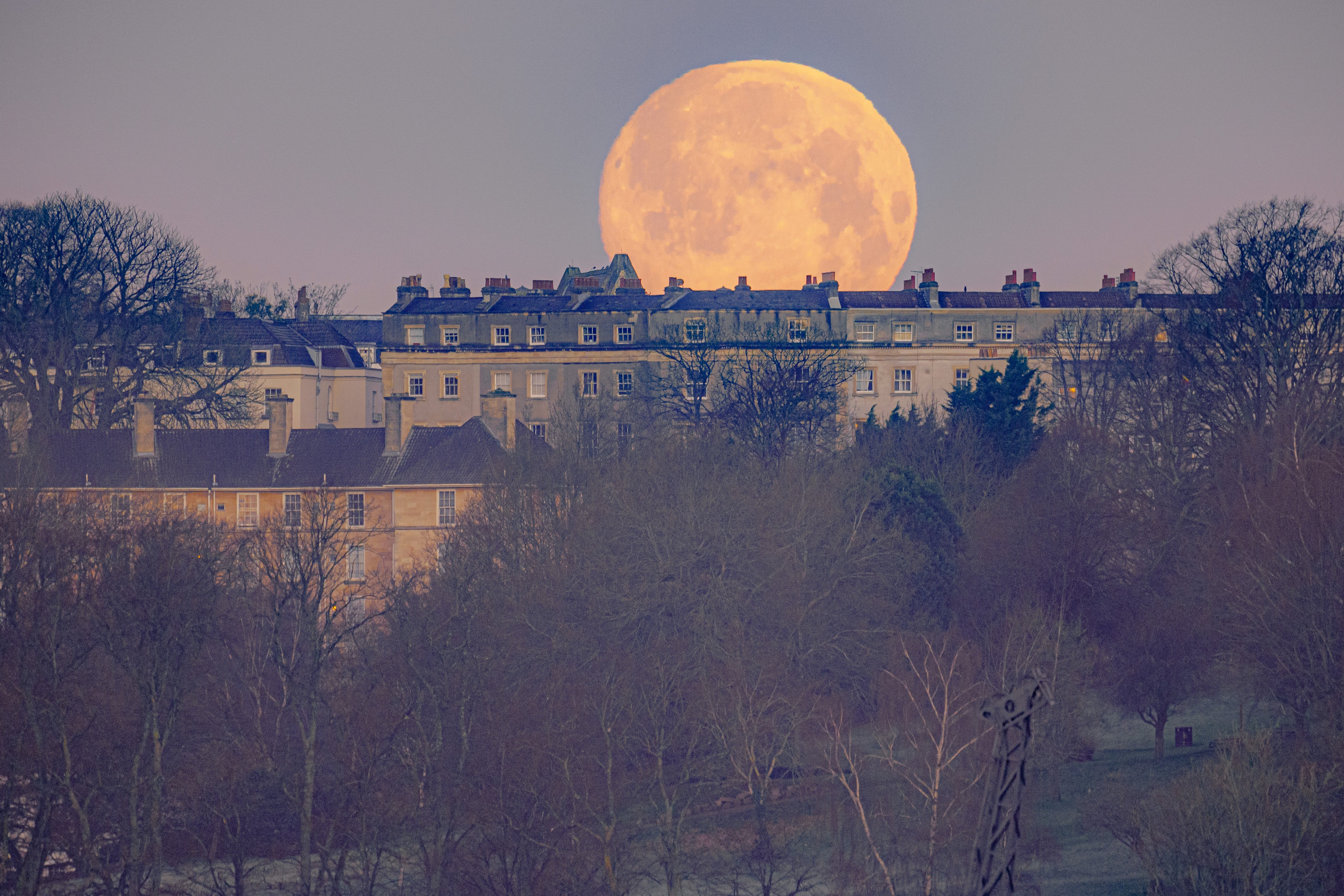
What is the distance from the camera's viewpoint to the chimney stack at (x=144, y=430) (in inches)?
2463

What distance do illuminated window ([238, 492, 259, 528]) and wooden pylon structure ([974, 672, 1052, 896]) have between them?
5004 cm

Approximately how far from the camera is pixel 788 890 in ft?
115

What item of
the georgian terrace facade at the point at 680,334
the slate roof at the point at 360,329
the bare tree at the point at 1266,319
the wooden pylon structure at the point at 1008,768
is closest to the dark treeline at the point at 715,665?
the bare tree at the point at 1266,319

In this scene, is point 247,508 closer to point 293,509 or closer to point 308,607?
point 293,509

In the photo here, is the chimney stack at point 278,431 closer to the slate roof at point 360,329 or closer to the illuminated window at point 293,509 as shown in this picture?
the illuminated window at point 293,509

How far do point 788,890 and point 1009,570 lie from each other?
1690 cm

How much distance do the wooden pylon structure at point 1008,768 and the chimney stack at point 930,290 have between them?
77369 mm

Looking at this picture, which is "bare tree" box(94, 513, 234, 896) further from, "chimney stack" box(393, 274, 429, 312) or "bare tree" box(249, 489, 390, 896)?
"chimney stack" box(393, 274, 429, 312)

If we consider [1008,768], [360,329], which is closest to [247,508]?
[1008,768]

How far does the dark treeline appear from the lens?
34688 mm

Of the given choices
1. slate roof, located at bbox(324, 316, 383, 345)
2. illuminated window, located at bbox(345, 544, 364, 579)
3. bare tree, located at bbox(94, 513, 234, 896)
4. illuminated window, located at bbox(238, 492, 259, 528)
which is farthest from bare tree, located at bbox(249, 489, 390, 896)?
slate roof, located at bbox(324, 316, 383, 345)

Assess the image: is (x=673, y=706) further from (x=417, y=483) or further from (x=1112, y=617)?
(x=417, y=483)

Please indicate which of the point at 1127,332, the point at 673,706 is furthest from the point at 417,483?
the point at 1127,332

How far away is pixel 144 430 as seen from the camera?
205 feet
